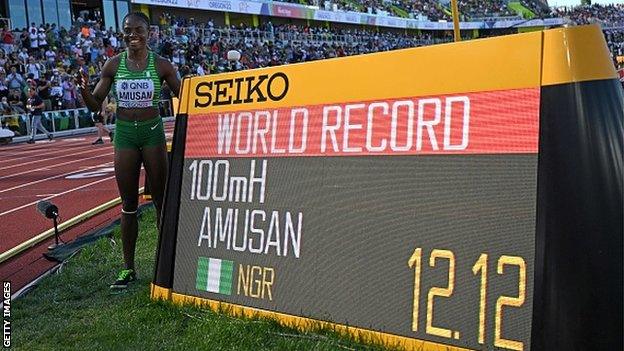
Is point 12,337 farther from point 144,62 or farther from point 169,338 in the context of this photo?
point 144,62

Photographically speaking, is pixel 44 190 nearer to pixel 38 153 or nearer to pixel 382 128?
pixel 38 153

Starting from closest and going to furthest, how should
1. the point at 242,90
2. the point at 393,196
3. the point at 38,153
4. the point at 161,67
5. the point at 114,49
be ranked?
the point at 393,196, the point at 242,90, the point at 161,67, the point at 38,153, the point at 114,49

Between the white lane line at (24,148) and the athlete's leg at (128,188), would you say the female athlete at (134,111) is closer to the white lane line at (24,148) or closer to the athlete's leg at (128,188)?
the athlete's leg at (128,188)

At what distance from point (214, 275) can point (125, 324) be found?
0.60 metres

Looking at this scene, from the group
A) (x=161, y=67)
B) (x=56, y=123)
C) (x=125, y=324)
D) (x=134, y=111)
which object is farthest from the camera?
(x=56, y=123)

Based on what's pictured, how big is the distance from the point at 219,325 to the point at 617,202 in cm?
205

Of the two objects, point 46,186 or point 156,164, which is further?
point 46,186

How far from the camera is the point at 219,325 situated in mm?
3654

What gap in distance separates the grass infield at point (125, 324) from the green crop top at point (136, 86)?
129 centimetres

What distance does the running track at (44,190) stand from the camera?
6861 millimetres

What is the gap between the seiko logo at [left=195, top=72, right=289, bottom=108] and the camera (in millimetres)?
3770

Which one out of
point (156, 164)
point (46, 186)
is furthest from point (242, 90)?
point (46, 186)

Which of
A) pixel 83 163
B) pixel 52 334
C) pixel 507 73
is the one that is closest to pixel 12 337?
pixel 52 334

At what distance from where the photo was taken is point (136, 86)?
201 inches
